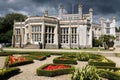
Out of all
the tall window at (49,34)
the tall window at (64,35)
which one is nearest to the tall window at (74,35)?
the tall window at (64,35)

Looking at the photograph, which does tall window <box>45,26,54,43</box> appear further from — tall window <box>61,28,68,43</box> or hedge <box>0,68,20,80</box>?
hedge <box>0,68,20,80</box>

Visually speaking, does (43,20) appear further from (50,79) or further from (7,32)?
(50,79)

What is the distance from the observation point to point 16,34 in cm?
5612

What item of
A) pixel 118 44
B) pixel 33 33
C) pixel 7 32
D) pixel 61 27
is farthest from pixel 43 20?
pixel 118 44

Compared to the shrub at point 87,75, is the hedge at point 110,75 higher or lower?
lower

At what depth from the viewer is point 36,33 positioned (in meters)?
46.1

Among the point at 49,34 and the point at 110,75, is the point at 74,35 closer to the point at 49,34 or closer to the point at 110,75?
the point at 49,34

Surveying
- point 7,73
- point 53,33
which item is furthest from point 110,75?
point 53,33

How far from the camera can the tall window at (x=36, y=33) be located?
46.0 metres

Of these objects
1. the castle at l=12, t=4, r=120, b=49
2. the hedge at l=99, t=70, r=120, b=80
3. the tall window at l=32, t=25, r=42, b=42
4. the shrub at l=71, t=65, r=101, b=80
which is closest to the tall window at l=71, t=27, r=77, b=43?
the castle at l=12, t=4, r=120, b=49

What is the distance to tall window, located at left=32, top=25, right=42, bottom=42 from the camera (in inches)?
1811

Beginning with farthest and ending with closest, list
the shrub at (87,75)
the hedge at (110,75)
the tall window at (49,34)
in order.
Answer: the tall window at (49,34) < the hedge at (110,75) < the shrub at (87,75)

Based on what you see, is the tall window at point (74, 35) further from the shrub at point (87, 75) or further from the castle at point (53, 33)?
the shrub at point (87, 75)

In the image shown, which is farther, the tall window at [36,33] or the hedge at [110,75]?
the tall window at [36,33]
